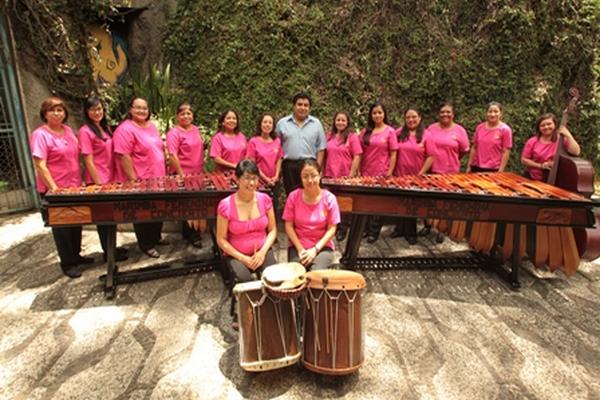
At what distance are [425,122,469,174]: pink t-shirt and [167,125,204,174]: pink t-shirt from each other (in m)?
2.77

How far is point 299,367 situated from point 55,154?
3.03 meters

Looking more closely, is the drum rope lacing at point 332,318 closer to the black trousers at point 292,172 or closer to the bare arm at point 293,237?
the bare arm at point 293,237

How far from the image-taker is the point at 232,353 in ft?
9.52

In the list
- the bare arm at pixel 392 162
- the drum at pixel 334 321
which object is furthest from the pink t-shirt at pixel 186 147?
the drum at pixel 334 321

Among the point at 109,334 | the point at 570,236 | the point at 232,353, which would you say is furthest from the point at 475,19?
the point at 109,334

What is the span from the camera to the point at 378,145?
4.68 meters

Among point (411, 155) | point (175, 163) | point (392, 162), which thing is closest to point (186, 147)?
point (175, 163)

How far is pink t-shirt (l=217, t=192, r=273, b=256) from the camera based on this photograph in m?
3.07

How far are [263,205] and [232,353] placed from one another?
1175 mm

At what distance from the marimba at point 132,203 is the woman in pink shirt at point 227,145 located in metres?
0.69

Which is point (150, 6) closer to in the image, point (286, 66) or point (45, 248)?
point (286, 66)

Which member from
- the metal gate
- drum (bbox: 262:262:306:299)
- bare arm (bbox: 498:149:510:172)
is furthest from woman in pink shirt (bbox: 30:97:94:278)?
bare arm (bbox: 498:149:510:172)

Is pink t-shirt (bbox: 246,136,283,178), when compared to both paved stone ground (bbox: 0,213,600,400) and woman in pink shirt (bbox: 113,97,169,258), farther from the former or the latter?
paved stone ground (bbox: 0,213,600,400)

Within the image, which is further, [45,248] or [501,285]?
[45,248]
